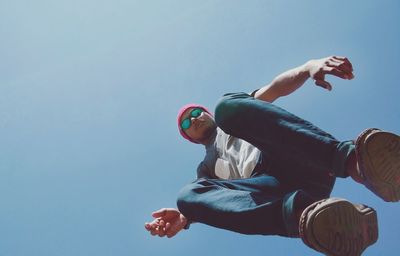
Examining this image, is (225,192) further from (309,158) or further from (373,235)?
(373,235)

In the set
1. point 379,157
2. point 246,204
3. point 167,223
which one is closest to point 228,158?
point 167,223

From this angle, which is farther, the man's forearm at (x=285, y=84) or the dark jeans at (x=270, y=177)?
the man's forearm at (x=285, y=84)

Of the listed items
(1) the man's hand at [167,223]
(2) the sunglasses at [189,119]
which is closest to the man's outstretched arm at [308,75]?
(2) the sunglasses at [189,119]

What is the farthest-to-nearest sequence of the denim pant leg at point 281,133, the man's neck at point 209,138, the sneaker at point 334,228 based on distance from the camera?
1. the man's neck at point 209,138
2. the denim pant leg at point 281,133
3. the sneaker at point 334,228

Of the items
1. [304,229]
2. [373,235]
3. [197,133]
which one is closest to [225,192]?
[304,229]

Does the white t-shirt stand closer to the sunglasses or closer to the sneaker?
the sunglasses

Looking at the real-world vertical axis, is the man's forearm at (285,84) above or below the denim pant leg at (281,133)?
above

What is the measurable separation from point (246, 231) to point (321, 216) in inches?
16.9

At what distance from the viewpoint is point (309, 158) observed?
1.69 metres

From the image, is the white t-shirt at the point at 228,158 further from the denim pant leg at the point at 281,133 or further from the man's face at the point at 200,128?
the denim pant leg at the point at 281,133

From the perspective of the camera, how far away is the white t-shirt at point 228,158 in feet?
7.54

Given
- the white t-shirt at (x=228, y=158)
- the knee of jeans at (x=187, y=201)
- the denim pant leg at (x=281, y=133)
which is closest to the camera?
the denim pant leg at (x=281, y=133)

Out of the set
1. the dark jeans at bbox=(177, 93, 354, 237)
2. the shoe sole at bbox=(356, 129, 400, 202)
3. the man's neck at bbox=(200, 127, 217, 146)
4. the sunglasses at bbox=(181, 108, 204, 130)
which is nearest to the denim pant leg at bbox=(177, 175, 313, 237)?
the dark jeans at bbox=(177, 93, 354, 237)

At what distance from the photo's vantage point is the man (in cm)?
148
